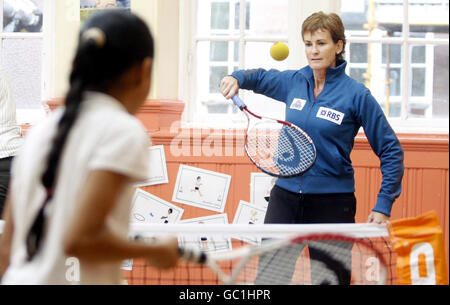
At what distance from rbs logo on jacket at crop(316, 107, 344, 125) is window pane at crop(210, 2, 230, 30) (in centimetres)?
175

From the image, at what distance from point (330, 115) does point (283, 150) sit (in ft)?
0.85

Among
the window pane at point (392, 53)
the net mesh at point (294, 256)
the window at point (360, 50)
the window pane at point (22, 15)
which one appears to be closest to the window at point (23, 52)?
the window pane at point (22, 15)

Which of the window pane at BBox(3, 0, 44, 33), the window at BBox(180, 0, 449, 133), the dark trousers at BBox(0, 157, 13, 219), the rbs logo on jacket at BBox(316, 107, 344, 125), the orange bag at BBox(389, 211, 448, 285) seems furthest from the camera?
the window pane at BBox(3, 0, 44, 33)

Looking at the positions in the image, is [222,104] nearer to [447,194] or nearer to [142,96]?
[447,194]

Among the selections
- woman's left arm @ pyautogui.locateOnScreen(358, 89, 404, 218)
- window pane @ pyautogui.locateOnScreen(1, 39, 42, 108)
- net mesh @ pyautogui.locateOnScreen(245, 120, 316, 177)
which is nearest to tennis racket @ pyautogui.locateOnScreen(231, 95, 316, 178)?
A: net mesh @ pyautogui.locateOnScreen(245, 120, 316, 177)

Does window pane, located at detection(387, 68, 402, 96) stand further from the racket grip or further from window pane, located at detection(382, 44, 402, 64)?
the racket grip

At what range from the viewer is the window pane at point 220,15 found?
4.74m

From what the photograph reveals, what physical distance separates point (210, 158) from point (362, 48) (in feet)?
3.94

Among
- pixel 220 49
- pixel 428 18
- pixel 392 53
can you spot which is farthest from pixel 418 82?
pixel 220 49

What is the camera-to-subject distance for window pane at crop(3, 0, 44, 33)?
190 inches

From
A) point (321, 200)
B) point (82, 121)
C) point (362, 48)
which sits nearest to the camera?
point (82, 121)

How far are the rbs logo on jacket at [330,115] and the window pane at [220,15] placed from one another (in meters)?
1.75

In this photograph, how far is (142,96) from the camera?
62.7 inches
